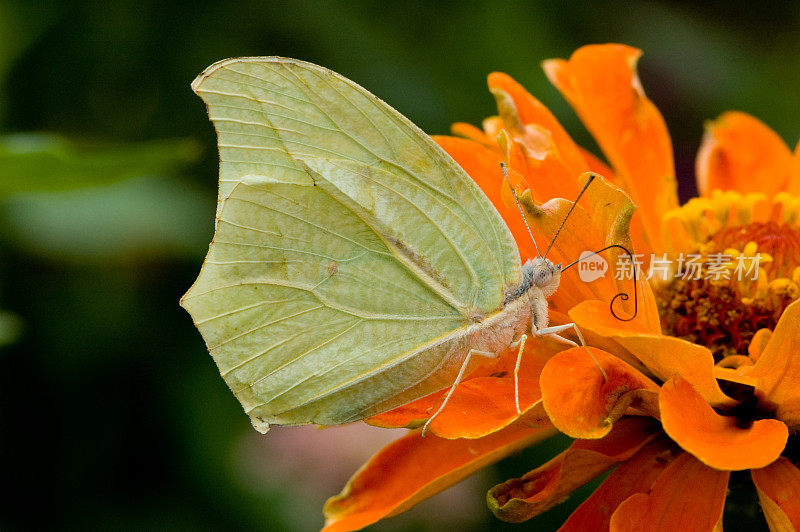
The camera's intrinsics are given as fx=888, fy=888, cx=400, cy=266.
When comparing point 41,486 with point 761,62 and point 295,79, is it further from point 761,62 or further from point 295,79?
point 761,62

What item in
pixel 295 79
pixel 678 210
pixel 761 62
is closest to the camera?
pixel 295 79

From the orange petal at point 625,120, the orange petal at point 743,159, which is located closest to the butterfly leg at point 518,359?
the orange petal at point 625,120

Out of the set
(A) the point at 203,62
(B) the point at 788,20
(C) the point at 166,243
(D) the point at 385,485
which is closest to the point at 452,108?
(A) the point at 203,62

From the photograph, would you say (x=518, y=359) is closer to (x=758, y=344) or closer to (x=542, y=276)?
(x=542, y=276)

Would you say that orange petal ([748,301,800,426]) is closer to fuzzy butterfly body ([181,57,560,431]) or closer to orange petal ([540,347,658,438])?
orange petal ([540,347,658,438])

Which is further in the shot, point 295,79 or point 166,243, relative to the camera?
point 166,243

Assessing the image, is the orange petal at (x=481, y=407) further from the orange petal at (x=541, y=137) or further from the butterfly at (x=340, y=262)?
the orange petal at (x=541, y=137)

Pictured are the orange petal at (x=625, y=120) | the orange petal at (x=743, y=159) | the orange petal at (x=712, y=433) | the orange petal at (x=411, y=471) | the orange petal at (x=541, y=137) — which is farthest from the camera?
the orange petal at (x=743, y=159)

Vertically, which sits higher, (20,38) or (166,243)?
(20,38)
